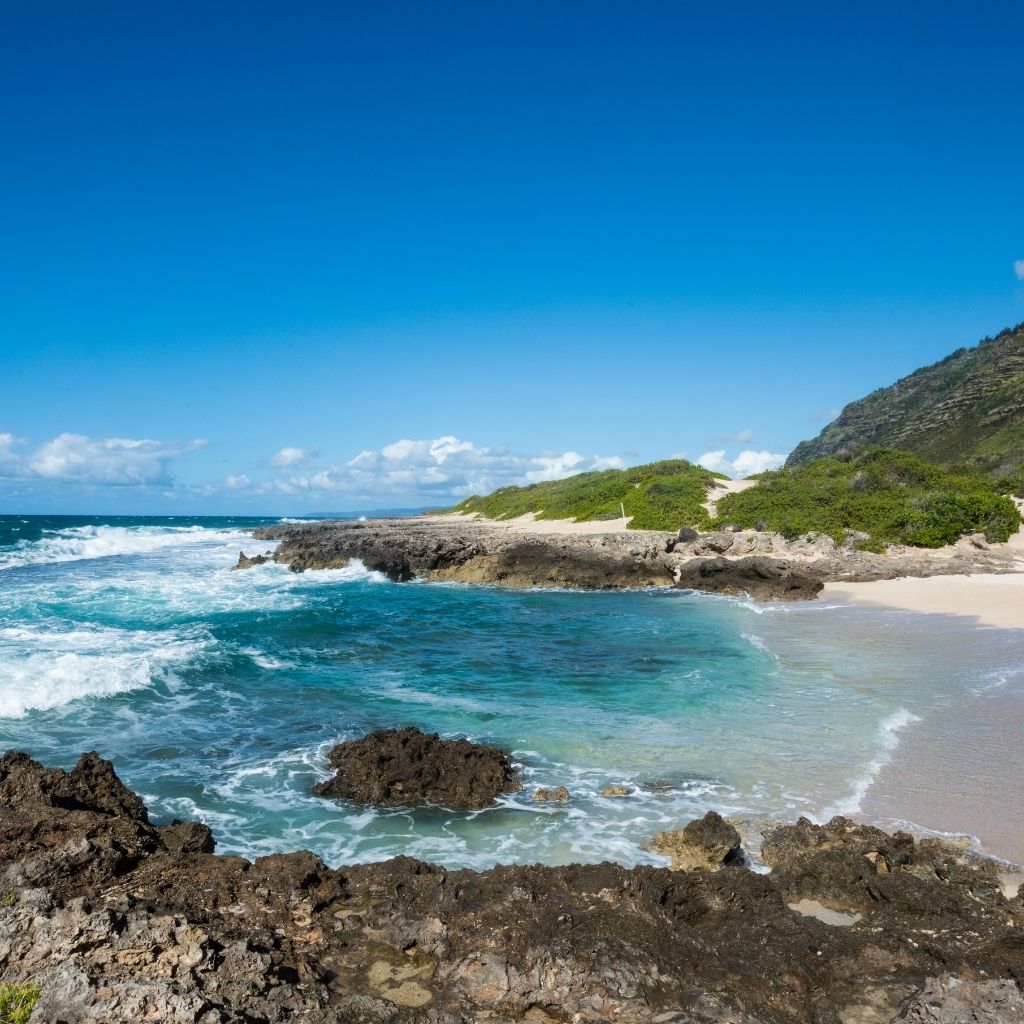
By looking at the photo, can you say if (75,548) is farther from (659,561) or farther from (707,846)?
(707,846)

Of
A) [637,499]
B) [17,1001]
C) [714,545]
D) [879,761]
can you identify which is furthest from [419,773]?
[637,499]

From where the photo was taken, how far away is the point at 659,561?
1155 inches

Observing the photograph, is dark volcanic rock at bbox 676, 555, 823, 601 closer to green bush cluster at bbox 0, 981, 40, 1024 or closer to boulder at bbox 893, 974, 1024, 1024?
boulder at bbox 893, 974, 1024, 1024

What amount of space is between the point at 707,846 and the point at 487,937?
267cm

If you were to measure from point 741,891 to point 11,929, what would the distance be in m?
4.76

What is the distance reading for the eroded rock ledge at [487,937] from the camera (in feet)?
13.2

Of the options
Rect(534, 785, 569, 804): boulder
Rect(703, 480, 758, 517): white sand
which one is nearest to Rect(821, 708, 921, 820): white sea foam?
Rect(534, 785, 569, 804): boulder

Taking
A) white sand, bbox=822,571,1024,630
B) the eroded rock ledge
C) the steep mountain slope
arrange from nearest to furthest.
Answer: the eroded rock ledge < white sand, bbox=822,571,1024,630 < the steep mountain slope

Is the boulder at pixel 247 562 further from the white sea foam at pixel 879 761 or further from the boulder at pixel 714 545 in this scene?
the white sea foam at pixel 879 761

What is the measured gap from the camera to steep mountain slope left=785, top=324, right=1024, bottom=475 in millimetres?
52812

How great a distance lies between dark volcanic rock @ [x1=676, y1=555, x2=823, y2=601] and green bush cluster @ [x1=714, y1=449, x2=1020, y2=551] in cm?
573

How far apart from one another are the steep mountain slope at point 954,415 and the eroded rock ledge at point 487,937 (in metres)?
40.0

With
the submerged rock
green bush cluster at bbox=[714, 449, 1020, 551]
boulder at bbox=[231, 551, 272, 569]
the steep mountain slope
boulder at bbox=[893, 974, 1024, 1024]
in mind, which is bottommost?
the submerged rock

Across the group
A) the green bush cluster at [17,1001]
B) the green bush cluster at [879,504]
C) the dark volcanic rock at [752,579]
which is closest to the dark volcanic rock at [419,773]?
the green bush cluster at [17,1001]
